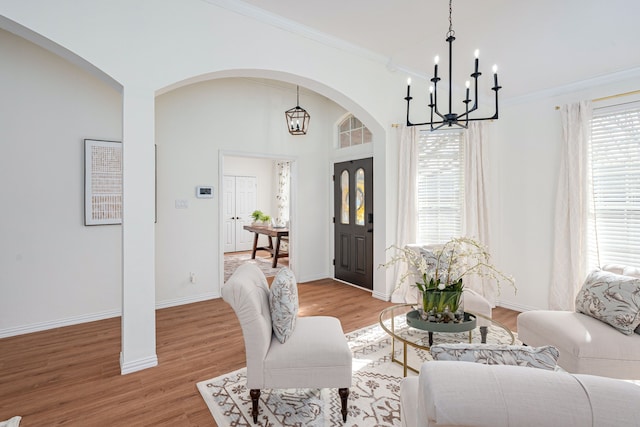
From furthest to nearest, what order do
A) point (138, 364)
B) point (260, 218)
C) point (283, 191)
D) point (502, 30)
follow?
1. point (283, 191)
2. point (260, 218)
3. point (502, 30)
4. point (138, 364)

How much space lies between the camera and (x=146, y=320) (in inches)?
100.0

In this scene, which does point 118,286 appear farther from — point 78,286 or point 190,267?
point 190,267

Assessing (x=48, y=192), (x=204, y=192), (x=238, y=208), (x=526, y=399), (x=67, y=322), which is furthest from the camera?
(x=238, y=208)

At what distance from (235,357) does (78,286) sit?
7.00 ft

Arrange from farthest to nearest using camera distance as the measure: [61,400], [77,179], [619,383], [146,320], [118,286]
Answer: [118,286]
[77,179]
[146,320]
[61,400]
[619,383]

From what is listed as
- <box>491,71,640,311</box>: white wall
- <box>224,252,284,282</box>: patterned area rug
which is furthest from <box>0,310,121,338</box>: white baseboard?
<box>491,71,640,311</box>: white wall

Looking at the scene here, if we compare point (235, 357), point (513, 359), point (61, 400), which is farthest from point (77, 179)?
point (513, 359)

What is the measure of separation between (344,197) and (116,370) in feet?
12.4

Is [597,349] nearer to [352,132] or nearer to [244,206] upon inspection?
[352,132]

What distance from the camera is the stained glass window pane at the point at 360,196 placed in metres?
4.95

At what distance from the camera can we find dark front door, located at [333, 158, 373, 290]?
4.83 meters

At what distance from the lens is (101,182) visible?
141 inches

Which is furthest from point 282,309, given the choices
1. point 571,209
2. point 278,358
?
point 571,209

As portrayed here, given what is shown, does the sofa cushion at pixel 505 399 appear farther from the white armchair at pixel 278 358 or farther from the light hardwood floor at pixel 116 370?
the light hardwood floor at pixel 116 370
